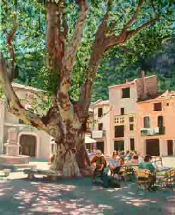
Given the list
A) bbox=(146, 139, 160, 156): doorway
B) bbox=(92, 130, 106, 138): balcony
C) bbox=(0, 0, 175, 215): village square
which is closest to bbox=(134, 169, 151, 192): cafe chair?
bbox=(0, 0, 175, 215): village square

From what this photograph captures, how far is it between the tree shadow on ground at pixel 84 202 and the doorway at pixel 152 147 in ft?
107

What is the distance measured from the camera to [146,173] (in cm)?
956

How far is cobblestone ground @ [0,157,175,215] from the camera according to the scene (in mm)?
6488

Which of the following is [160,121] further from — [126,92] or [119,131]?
[119,131]

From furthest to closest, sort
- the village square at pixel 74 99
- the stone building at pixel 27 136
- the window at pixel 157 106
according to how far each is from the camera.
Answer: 1. the window at pixel 157 106
2. the stone building at pixel 27 136
3. the village square at pixel 74 99

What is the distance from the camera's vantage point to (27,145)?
3756cm

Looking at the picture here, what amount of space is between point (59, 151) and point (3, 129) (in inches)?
874

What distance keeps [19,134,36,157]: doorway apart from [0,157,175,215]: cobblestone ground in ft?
92.8

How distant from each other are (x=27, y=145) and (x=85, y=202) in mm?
31018

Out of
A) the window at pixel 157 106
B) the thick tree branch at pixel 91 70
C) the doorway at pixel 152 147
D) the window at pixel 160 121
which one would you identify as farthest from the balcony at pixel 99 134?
the thick tree branch at pixel 91 70

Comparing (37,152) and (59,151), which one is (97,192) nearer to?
(59,151)

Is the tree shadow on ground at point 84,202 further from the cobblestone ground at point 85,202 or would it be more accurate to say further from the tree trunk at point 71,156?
the tree trunk at point 71,156

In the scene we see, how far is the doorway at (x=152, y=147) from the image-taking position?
1630 inches

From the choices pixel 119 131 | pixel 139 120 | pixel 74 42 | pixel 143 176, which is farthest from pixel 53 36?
pixel 119 131
